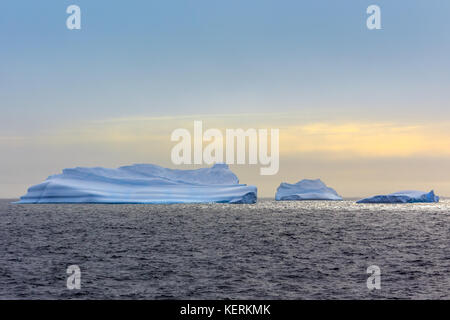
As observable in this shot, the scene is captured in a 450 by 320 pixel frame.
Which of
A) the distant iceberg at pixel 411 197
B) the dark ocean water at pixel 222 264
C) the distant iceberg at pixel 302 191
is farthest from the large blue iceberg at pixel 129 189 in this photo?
the dark ocean water at pixel 222 264

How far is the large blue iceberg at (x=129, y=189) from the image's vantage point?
84562mm

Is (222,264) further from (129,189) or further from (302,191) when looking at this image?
(302,191)

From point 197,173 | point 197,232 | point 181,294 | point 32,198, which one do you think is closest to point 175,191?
point 197,173

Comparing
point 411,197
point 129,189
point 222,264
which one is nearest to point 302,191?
point 411,197

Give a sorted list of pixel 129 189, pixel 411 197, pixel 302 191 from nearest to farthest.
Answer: pixel 129 189 → pixel 411 197 → pixel 302 191

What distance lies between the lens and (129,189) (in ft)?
292

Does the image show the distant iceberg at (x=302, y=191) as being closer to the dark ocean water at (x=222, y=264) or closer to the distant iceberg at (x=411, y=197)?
the distant iceberg at (x=411, y=197)

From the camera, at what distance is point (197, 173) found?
344 feet

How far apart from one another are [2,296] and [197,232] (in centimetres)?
2398

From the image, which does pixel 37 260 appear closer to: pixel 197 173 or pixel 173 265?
pixel 173 265

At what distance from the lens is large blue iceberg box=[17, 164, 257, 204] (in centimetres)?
8456

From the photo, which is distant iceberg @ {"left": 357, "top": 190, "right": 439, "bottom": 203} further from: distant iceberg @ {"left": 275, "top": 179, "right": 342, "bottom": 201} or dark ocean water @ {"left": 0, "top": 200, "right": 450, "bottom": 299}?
dark ocean water @ {"left": 0, "top": 200, "right": 450, "bottom": 299}

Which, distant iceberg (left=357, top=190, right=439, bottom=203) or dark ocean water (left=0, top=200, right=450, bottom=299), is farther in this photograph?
distant iceberg (left=357, top=190, right=439, bottom=203)

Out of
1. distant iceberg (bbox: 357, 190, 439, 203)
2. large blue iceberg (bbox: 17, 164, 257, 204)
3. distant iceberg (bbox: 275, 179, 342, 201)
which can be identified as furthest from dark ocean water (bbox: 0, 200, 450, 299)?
distant iceberg (bbox: 275, 179, 342, 201)
